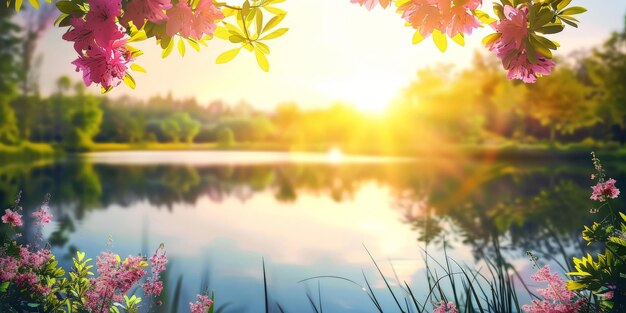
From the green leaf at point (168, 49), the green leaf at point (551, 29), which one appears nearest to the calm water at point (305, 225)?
the green leaf at point (168, 49)

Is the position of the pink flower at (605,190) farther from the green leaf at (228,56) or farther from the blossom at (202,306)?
the blossom at (202,306)

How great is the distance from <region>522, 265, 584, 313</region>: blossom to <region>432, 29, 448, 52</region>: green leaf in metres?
1.23

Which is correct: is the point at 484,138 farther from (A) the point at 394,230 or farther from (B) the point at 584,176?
(A) the point at 394,230

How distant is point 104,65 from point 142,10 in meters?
0.37

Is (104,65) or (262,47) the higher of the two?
(262,47)

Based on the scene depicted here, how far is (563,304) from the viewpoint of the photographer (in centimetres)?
229

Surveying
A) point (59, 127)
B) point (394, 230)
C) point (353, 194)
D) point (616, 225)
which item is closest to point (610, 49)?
point (353, 194)

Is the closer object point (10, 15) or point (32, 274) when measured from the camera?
point (32, 274)

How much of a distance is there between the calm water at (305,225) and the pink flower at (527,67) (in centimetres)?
108

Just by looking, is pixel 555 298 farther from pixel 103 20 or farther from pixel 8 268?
pixel 8 268

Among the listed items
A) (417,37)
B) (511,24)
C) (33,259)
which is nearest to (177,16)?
(417,37)

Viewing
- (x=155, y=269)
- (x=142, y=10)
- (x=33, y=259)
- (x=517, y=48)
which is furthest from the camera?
(x=33, y=259)

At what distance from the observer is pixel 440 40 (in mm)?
1987

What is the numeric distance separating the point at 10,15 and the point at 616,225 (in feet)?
101
